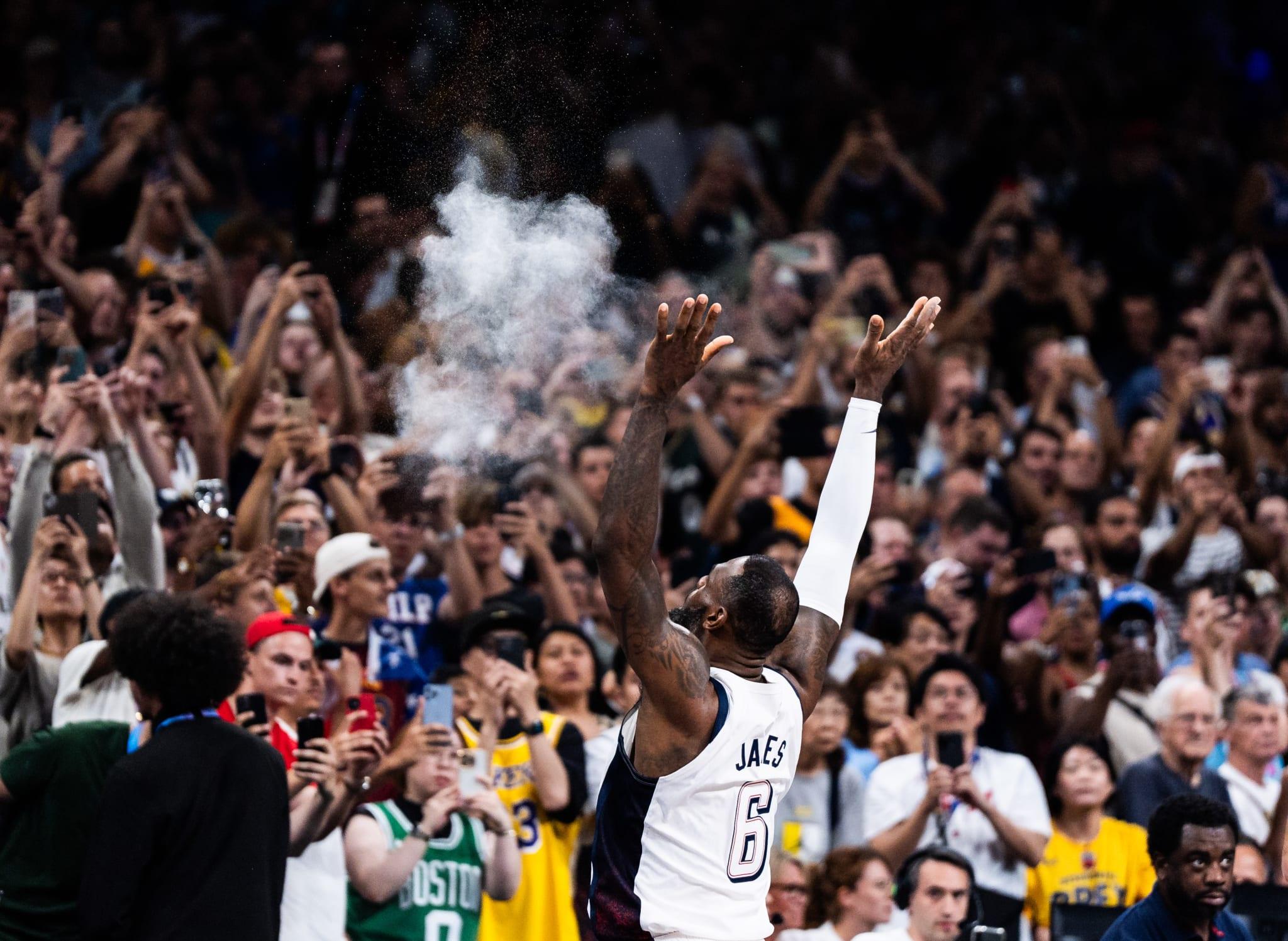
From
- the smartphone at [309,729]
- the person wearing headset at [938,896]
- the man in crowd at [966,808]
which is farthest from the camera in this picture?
the man in crowd at [966,808]

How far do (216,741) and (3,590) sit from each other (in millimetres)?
1926

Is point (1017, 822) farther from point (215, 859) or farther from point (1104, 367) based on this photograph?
point (1104, 367)

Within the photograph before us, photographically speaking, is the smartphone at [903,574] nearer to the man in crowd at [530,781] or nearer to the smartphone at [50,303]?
the man in crowd at [530,781]

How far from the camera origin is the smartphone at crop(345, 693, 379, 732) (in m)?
6.50

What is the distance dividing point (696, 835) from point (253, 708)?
1832 mm

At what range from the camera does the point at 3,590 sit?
22.8 ft

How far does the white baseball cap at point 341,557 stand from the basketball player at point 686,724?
278 cm

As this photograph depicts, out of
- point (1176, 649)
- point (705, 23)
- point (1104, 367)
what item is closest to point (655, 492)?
point (1176, 649)

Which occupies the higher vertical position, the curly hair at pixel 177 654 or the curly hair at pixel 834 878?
the curly hair at pixel 177 654

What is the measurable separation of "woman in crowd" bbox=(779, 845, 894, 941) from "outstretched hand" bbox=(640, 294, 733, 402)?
294cm

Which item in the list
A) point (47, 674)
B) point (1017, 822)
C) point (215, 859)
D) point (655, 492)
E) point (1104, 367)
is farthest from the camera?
point (1104, 367)

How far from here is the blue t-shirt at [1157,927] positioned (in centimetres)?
586

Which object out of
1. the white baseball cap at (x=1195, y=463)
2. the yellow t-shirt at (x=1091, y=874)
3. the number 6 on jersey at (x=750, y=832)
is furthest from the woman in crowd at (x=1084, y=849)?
the number 6 on jersey at (x=750, y=832)

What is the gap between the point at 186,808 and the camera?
5258mm
